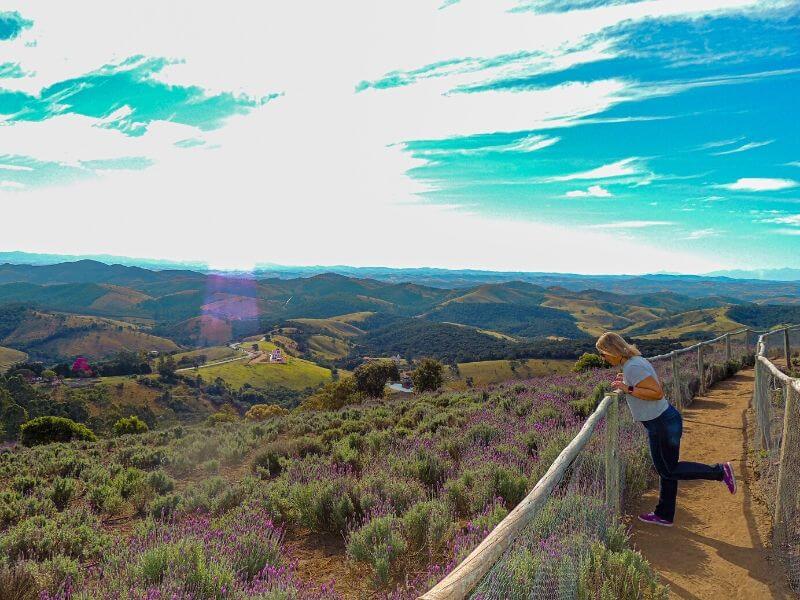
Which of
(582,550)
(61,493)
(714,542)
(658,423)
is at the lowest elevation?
(61,493)

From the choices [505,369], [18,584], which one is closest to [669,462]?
[18,584]

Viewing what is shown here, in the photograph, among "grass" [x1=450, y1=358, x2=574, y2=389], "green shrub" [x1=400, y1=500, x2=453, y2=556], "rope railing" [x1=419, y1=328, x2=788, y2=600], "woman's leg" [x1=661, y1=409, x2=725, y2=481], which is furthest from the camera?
"grass" [x1=450, y1=358, x2=574, y2=389]

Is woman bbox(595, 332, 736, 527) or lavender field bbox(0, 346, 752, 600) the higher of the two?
woman bbox(595, 332, 736, 527)

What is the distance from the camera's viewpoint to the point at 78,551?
5.47 meters

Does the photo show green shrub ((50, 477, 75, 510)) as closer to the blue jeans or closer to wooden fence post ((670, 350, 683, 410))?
the blue jeans

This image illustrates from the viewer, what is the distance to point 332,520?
607 centimetres

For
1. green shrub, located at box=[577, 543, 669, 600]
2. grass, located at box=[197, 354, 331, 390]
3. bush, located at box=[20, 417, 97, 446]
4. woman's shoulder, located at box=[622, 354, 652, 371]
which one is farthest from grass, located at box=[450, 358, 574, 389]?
green shrub, located at box=[577, 543, 669, 600]

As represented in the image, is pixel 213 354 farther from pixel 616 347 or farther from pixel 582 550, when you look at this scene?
pixel 582 550

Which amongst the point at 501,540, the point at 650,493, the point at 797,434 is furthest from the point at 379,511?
the point at 797,434

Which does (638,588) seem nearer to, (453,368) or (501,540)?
(501,540)

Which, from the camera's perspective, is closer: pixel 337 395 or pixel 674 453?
pixel 674 453

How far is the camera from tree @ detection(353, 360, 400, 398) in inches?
1791

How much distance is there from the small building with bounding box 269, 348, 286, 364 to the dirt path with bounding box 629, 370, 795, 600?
162 metres

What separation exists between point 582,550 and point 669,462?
2.45m
